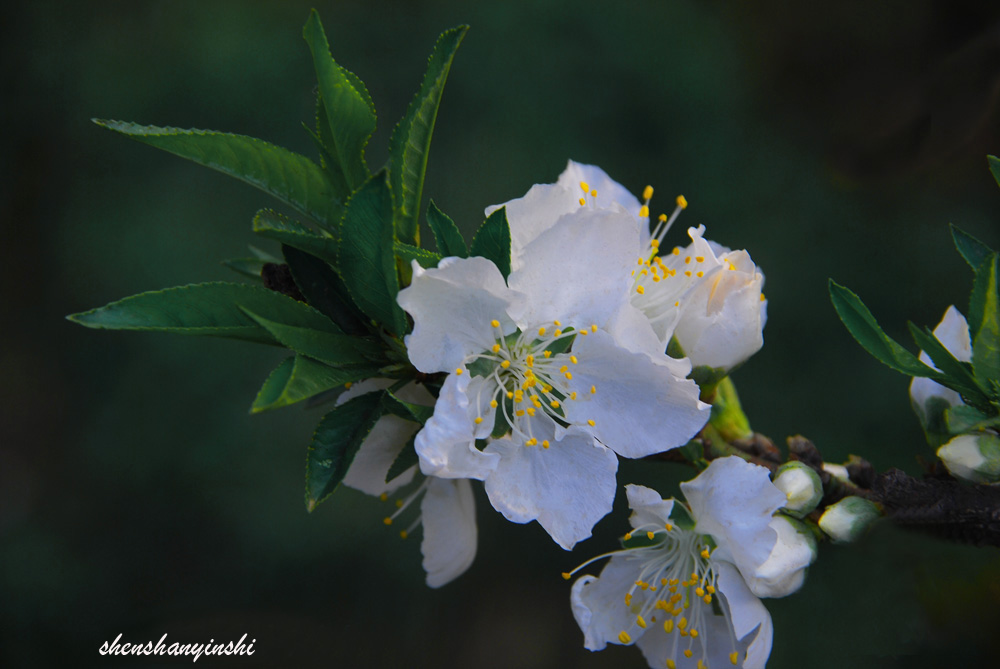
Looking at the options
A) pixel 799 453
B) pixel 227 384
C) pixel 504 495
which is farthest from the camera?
pixel 227 384

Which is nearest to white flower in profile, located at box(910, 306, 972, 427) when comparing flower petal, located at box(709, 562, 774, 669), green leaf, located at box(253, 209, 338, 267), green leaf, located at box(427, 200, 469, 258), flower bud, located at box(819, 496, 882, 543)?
flower bud, located at box(819, 496, 882, 543)

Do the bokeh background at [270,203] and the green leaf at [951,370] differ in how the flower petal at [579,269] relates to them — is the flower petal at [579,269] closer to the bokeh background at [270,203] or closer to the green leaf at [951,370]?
the green leaf at [951,370]

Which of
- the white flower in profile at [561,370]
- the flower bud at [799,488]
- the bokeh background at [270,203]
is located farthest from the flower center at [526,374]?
the bokeh background at [270,203]

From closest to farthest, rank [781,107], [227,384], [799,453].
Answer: [799,453]
[227,384]
[781,107]

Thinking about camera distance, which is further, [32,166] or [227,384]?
[32,166]

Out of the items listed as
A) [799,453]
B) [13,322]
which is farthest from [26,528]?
[799,453]

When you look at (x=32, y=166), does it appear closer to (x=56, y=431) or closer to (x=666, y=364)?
(x=56, y=431)

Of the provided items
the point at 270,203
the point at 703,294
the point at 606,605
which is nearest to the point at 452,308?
the point at 703,294
